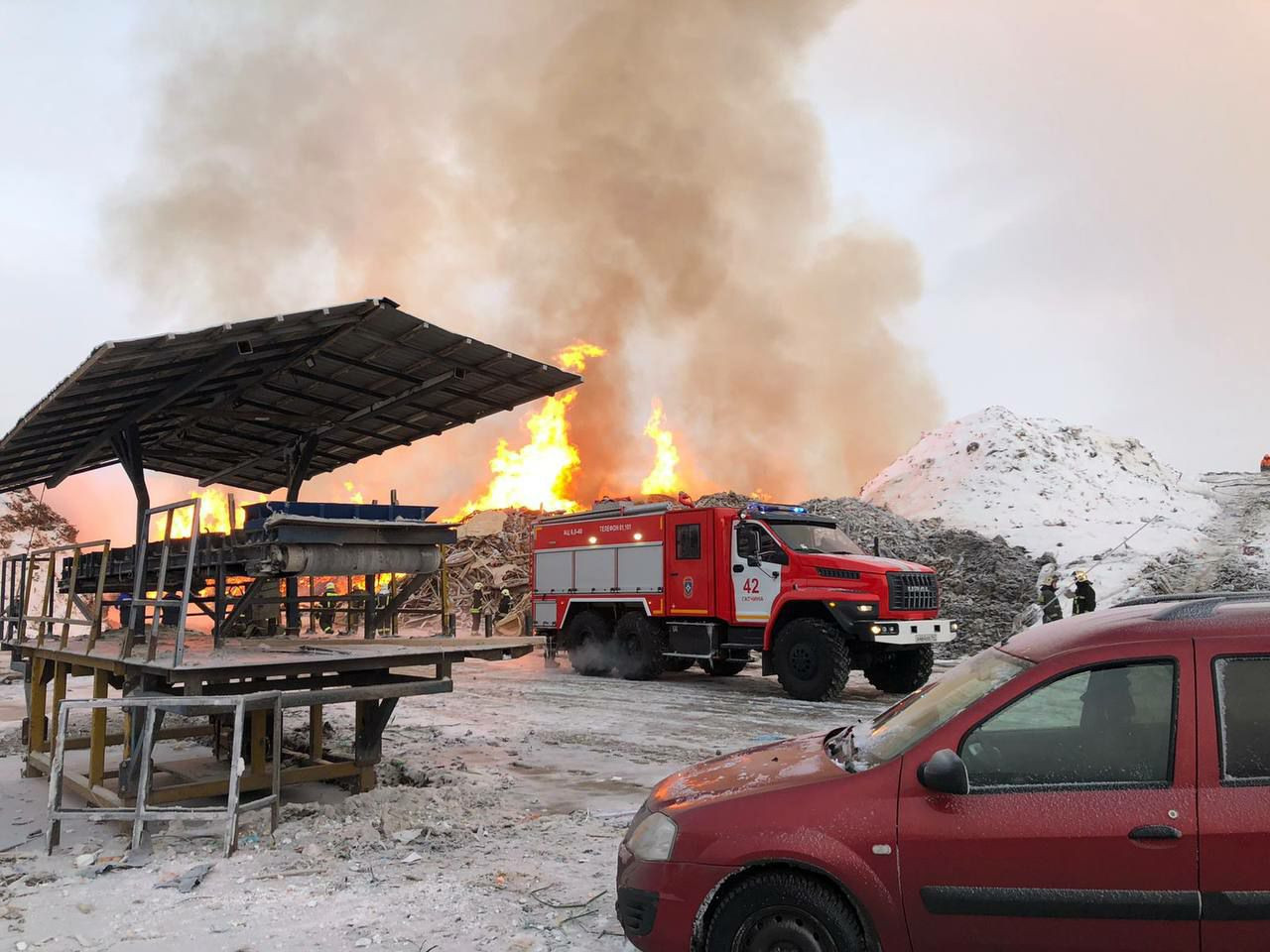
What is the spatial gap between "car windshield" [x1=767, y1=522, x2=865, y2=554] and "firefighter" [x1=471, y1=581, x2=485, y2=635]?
12.4 m

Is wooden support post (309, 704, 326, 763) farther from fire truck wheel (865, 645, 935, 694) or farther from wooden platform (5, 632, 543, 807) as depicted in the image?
fire truck wheel (865, 645, 935, 694)

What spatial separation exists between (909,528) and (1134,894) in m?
22.9

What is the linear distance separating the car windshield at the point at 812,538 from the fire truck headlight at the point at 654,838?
32.3 ft

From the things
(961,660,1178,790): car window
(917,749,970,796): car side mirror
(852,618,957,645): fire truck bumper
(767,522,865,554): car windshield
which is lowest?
(852,618,957,645): fire truck bumper

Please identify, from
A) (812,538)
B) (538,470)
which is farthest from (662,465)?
(812,538)

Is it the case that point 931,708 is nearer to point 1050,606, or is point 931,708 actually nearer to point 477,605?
point 1050,606

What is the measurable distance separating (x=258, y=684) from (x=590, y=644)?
9962 millimetres

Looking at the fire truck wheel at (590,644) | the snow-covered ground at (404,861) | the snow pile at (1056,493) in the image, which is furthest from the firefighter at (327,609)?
the snow pile at (1056,493)

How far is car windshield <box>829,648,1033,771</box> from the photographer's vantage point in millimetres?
3488

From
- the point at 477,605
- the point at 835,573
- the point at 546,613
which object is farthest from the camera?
the point at 477,605

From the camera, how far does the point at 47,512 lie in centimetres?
3691

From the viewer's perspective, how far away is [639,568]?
1544 centimetres

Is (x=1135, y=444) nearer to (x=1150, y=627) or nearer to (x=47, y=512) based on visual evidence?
(x=1150, y=627)

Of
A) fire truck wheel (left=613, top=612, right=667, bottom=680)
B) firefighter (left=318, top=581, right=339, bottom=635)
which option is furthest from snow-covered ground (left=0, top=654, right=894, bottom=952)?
fire truck wheel (left=613, top=612, right=667, bottom=680)
